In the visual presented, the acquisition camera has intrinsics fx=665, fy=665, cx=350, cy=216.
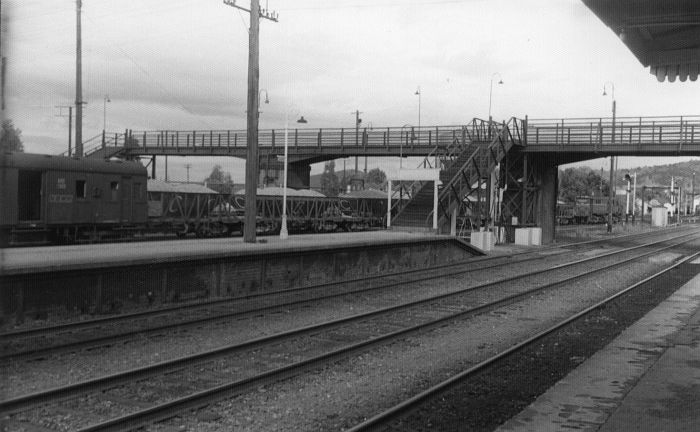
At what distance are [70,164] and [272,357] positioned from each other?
14456 mm

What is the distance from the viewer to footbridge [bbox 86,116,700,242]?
3081 cm

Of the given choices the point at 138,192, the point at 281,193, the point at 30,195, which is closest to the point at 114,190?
the point at 138,192

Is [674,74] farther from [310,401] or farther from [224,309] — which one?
[224,309]

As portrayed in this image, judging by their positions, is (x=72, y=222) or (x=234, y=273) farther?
(x=72, y=222)

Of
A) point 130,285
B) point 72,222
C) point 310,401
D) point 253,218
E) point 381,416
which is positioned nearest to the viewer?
point 381,416

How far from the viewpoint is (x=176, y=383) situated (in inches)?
320

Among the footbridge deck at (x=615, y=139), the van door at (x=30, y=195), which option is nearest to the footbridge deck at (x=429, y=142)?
the footbridge deck at (x=615, y=139)

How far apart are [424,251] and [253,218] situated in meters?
8.47

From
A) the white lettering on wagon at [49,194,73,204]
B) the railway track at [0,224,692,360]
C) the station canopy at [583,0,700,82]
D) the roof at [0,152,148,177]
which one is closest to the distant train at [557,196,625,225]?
the roof at [0,152,148,177]

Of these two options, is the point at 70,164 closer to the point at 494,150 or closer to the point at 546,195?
the point at 494,150

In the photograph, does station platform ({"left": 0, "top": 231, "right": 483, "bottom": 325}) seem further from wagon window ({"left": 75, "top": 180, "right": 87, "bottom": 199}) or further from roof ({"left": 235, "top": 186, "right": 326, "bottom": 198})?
roof ({"left": 235, "top": 186, "right": 326, "bottom": 198})

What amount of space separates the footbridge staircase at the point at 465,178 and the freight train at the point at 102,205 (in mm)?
8082

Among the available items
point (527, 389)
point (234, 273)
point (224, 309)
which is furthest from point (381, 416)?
point (234, 273)

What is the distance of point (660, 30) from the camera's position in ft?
34.0
